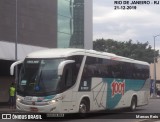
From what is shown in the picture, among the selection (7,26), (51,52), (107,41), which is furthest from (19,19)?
(107,41)

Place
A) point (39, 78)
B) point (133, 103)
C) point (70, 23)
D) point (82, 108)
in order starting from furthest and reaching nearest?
point (70, 23), point (133, 103), point (82, 108), point (39, 78)

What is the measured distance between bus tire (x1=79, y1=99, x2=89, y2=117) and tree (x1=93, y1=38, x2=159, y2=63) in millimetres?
57361

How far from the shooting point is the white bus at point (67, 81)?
61.2 feet

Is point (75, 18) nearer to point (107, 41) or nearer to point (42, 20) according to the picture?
point (42, 20)

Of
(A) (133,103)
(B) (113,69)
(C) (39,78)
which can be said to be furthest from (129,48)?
(C) (39,78)

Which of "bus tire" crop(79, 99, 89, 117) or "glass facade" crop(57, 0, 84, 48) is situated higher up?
"glass facade" crop(57, 0, 84, 48)

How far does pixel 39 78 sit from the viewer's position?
18.8m

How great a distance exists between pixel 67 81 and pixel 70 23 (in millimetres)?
24763

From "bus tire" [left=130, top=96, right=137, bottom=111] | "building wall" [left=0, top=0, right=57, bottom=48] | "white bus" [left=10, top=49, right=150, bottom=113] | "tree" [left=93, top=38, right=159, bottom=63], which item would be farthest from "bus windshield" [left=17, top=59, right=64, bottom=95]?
"tree" [left=93, top=38, right=159, bottom=63]

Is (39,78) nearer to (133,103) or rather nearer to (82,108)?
(82,108)

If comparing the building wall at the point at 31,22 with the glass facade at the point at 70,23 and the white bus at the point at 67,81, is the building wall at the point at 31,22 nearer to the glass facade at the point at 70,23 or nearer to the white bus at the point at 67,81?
the glass facade at the point at 70,23

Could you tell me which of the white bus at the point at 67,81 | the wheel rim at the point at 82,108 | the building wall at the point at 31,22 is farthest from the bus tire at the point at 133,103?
the building wall at the point at 31,22

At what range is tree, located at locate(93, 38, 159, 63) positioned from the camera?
3110 inches

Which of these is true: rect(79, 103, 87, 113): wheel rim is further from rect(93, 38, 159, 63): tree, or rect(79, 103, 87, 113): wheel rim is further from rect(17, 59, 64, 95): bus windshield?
rect(93, 38, 159, 63): tree
